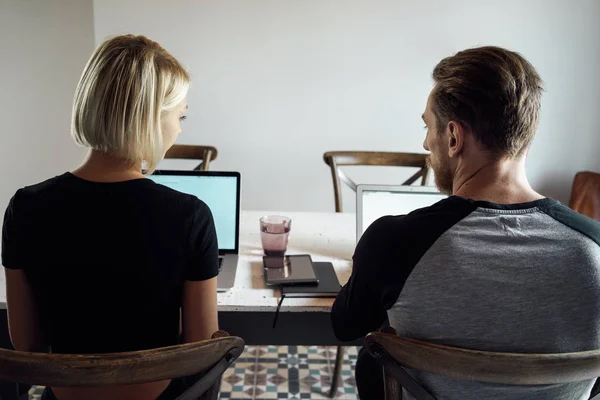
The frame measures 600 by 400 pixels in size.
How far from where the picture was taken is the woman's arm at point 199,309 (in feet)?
3.27

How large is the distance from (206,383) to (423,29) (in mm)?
2466

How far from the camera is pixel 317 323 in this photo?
132cm

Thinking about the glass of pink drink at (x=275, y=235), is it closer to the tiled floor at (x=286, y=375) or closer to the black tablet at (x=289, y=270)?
the black tablet at (x=289, y=270)

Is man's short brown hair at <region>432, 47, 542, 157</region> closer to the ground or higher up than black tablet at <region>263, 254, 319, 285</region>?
higher up

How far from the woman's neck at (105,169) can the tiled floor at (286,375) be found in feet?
4.39

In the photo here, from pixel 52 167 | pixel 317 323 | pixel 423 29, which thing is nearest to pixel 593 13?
pixel 423 29

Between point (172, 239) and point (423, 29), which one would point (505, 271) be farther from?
point (423, 29)

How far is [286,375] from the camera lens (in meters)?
2.20

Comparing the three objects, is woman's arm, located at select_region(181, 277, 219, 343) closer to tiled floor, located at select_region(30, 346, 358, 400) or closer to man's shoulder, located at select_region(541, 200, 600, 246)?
man's shoulder, located at select_region(541, 200, 600, 246)

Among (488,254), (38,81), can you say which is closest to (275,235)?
(488,254)

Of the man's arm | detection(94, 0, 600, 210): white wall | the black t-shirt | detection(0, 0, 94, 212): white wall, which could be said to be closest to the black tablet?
the man's arm

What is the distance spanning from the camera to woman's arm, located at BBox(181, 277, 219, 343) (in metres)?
1.00

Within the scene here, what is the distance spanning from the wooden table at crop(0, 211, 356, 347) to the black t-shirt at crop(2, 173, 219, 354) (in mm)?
294

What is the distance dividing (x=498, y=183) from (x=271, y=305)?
58 cm
